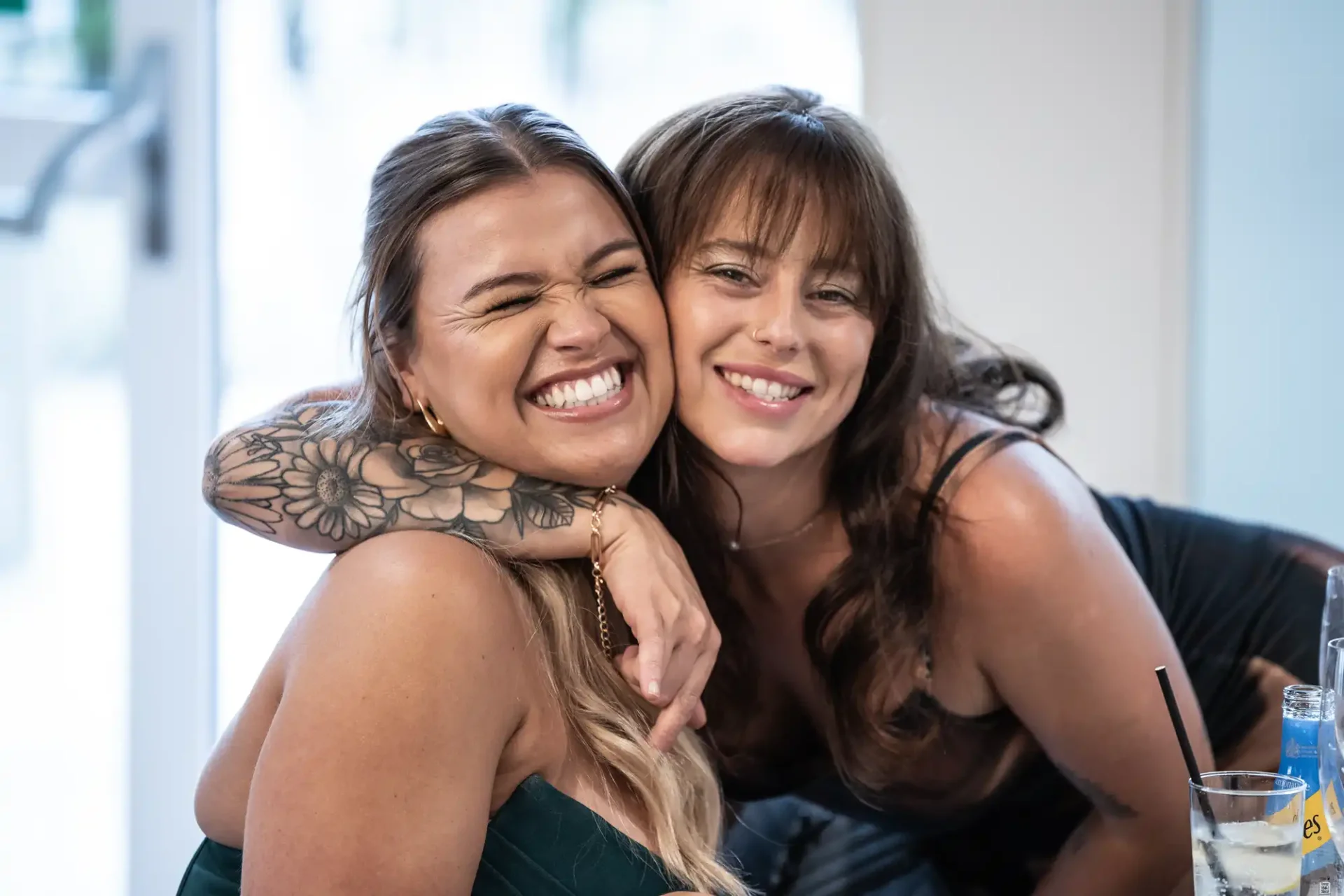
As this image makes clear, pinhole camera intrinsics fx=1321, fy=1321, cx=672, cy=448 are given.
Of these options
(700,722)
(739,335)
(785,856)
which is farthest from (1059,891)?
(739,335)

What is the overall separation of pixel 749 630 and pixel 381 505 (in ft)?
2.18

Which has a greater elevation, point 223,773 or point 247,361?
point 247,361

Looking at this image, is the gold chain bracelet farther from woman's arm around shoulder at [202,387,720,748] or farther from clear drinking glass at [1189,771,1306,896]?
clear drinking glass at [1189,771,1306,896]

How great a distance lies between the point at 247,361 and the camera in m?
2.81

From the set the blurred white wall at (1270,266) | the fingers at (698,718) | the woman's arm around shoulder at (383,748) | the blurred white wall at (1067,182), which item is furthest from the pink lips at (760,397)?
the blurred white wall at (1270,266)

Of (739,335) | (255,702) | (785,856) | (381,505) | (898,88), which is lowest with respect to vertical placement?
(785,856)

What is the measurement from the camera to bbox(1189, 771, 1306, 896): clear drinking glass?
0.84 m

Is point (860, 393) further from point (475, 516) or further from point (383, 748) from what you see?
point (383, 748)

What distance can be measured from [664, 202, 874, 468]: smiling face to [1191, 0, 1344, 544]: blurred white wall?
5.50 ft

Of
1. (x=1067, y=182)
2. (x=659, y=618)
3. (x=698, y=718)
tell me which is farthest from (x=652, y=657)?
(x=1067, y=182)

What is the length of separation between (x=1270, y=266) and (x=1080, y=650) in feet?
5.58

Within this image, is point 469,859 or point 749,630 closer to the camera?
point 469,859

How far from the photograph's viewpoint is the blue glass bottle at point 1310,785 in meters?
0.92

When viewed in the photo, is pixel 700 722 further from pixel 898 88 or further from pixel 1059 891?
pixel 898 88
